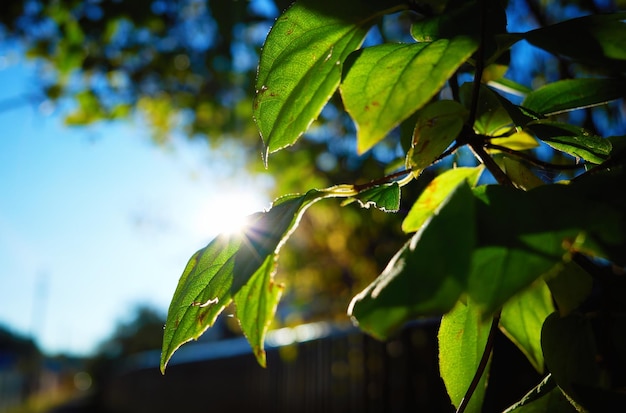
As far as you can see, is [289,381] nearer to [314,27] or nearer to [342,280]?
[342,280]

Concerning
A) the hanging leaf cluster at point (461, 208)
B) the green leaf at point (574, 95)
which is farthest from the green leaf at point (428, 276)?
the green leaf at point (574, 95)

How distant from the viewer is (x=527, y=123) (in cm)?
38

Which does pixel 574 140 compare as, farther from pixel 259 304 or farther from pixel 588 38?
pixel 259 304

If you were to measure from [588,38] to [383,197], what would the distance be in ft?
0.60

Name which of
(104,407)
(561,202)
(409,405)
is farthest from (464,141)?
(104,407)

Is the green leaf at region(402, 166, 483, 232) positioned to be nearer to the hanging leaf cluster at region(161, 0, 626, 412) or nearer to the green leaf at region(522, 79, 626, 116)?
the hanging leaf cluster at region(161, 0, 626, 412)

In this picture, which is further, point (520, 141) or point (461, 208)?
point (520, 141)

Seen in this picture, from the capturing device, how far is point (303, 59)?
15.3 inches

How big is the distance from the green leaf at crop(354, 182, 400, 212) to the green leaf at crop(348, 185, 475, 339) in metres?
0.14

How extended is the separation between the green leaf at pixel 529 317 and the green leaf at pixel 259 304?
0.69 ft

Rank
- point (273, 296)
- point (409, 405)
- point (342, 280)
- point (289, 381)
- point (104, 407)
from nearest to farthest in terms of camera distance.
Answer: point (273, 296) → point (409, 405) → point (342, 280) → point (289, 381) → point (104, 407)

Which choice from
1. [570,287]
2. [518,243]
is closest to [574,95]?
[570,287]

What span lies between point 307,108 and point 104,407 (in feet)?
50.5

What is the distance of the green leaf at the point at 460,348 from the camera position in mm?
416
